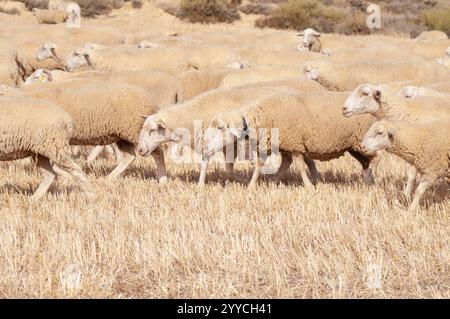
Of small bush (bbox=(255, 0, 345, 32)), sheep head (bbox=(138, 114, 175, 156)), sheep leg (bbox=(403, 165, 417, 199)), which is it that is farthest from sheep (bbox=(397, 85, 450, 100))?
small bush (bbox=(255, 0, 345, 32))

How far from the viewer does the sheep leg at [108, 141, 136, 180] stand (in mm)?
10659

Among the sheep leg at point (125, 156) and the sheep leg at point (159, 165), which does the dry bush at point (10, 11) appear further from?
the sheep leg at point (159, 165)

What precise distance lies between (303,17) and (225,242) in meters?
36.9

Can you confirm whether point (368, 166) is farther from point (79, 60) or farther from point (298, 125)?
point (79, 60)

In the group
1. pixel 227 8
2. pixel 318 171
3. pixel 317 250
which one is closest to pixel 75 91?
pixel 318 171

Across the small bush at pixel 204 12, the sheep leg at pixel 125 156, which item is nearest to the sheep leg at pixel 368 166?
the sheep leg at pixel 125 156

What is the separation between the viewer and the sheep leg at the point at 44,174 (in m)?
9.10

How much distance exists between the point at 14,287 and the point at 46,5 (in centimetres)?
4136

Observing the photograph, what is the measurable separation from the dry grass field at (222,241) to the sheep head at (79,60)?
5774 mm

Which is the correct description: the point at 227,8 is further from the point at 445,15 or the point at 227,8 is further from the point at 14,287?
the point at 14,287

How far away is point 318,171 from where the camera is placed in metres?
11.3

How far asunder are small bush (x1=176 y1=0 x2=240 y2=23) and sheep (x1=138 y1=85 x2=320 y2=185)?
3176 centimetres

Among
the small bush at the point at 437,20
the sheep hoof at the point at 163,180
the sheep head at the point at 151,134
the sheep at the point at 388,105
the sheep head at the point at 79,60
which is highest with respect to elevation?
the sheep at the point at 388,105

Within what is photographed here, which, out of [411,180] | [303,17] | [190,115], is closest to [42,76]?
[190,115]
